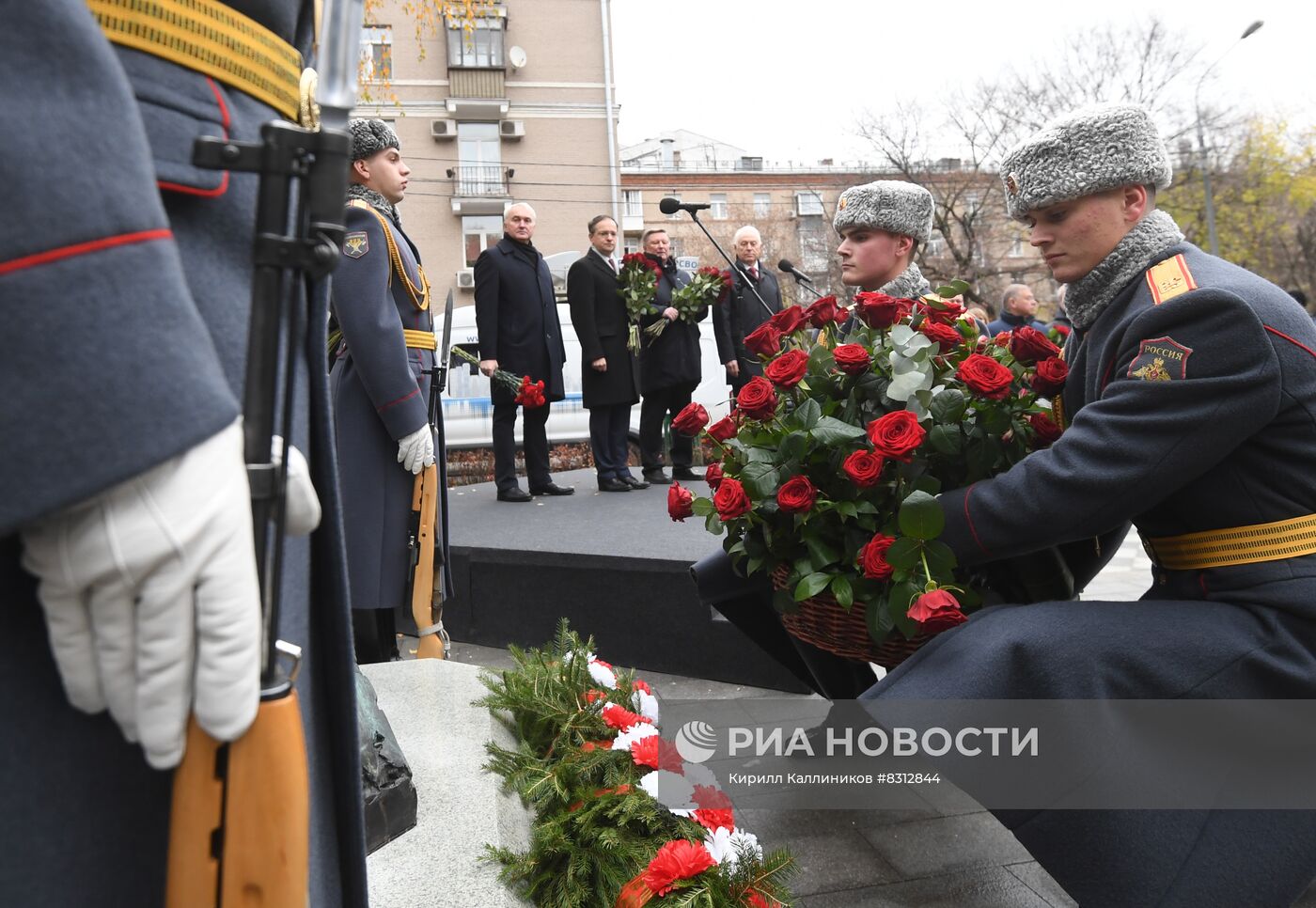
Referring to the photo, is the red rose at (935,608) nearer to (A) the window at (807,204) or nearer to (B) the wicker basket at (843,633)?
(B) the wicker basket at (843,633)

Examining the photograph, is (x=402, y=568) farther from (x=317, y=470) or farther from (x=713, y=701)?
(x=317, y=470)

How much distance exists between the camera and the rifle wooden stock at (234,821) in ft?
2.97

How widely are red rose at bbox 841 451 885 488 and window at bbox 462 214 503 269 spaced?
2817cm

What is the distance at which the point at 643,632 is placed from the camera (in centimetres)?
461

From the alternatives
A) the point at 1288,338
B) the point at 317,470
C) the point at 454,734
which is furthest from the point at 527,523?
the point at 317,470

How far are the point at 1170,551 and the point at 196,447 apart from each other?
1960 mm

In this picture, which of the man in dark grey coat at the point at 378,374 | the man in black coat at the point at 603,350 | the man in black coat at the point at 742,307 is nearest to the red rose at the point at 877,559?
the man in dark grey coat at the point at 378,374

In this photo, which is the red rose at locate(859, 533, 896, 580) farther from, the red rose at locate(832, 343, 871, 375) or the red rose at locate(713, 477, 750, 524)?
the red rose at locate(832, 343, 871, 375)

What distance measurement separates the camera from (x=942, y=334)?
2.38m

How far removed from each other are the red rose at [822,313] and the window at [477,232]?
27532 mm

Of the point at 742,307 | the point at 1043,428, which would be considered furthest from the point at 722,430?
the point at 742,307

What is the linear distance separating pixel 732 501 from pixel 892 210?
1.71 m

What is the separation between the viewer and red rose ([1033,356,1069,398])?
7.80 feet

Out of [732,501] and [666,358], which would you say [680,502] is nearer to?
[732,501]
